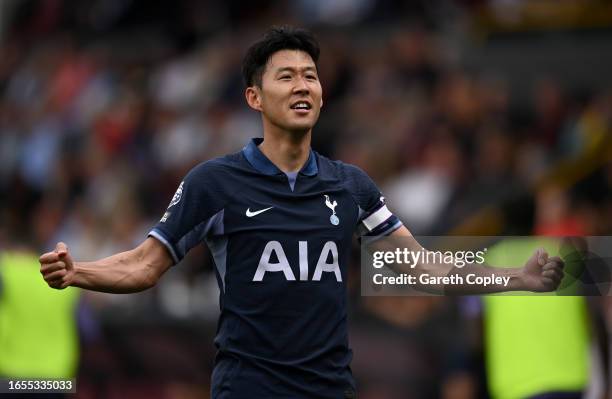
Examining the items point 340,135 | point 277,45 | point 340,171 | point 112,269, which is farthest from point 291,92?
point 340,135

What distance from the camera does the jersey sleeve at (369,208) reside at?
5.70 meters

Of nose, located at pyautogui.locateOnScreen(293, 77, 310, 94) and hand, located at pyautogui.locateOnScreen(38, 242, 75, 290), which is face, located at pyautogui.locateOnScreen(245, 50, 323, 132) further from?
hand, located at pyautogui.locateOnScreen(38, 242, 75, 290)

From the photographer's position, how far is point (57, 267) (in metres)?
4.98

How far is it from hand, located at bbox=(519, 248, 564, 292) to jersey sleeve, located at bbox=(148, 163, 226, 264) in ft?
4.14

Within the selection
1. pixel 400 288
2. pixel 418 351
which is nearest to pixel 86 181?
pixel 418 351

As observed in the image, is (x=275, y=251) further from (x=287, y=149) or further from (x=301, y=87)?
(x=301, y=87)

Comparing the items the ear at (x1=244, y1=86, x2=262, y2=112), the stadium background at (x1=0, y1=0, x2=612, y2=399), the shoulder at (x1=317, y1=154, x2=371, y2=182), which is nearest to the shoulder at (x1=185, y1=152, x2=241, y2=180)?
the ear at (x1=244, y1=86, x2=262, y2=112)

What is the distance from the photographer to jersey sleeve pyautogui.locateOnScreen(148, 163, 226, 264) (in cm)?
539

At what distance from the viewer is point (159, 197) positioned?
1370 centimetres

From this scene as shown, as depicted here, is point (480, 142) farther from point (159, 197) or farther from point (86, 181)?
point (86, 181)

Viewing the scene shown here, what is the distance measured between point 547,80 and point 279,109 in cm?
798

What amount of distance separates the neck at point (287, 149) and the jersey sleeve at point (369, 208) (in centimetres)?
22

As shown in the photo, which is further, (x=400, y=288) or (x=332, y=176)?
(x=400, y=288)

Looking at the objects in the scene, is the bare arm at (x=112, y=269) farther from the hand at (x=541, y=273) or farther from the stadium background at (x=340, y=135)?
the stadium background at (x=340, y=135)
